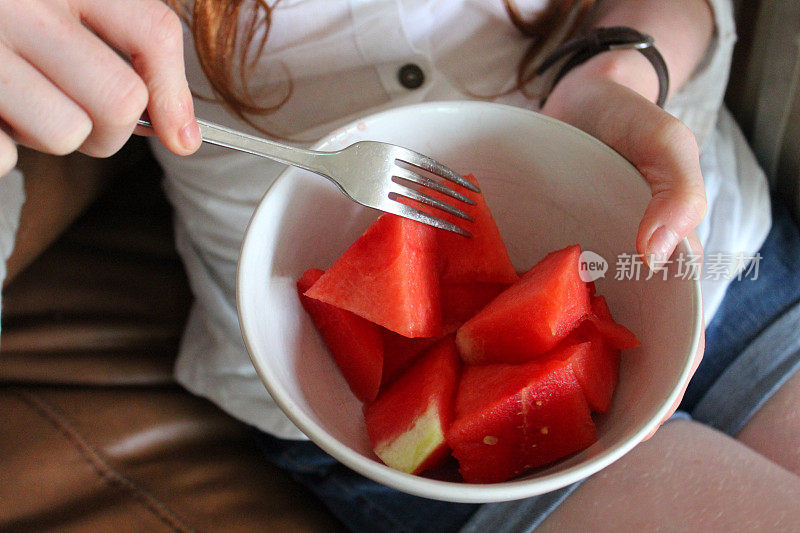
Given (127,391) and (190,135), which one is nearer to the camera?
(190,135)

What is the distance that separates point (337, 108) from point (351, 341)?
13.3 inches

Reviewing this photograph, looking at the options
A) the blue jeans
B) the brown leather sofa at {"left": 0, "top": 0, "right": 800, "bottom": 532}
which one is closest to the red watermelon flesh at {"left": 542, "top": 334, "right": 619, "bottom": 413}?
the blue jeans

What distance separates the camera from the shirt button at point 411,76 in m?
0.74

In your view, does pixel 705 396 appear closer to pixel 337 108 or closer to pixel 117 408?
pixel 337 108

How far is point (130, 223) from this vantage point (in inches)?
39.8

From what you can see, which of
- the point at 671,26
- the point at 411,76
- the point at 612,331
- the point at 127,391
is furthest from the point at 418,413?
the point at 671,26

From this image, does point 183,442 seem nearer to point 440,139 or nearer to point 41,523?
point 41,523

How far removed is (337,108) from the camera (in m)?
0.77

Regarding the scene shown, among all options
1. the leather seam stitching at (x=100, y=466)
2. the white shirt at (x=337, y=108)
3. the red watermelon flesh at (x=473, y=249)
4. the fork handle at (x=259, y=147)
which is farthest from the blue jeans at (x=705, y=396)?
the fork handle at (x=259, y=147)

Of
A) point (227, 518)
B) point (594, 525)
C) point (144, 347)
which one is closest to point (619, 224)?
point (594, 525)

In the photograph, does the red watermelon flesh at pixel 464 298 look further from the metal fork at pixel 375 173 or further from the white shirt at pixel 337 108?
the white shirt at pixel 337 108

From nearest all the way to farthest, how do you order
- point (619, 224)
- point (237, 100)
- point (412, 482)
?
point (412, 482)
point (619, 224)
point (237, 100)

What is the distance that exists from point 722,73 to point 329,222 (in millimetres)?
610

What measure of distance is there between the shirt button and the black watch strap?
155mm
